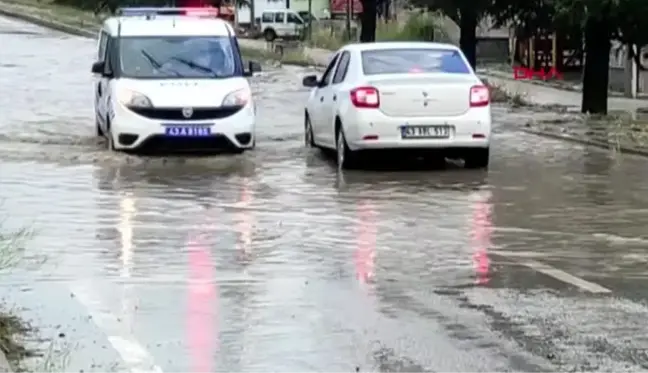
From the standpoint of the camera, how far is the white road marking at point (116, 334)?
7.74m

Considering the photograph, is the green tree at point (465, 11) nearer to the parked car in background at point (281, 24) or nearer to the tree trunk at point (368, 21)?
the tree trunk at point (368, 21)

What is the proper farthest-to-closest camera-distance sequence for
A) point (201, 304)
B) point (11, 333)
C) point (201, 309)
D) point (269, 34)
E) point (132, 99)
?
point (269, 34)
point (132, 99)
point (201, 304)
point (201, 309)
point (11, 333)

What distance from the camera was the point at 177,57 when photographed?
2000cm

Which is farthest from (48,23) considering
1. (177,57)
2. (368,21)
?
(177,57)

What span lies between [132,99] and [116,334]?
10.8 m

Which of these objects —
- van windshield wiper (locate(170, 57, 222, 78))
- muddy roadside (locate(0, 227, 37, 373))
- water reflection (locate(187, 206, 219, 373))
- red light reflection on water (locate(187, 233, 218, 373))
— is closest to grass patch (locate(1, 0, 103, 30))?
van windshield wiper (locate(170, 57, 222, 78))

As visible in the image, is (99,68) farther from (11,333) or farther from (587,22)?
(11,333)

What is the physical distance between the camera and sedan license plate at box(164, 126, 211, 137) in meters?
18.8

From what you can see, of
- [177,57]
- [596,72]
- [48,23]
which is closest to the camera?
[177,57]

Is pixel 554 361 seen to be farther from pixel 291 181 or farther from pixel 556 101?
pixel 556 101

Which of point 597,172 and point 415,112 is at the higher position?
point 415,112

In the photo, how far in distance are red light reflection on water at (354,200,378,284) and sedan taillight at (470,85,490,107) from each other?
10.3 feet

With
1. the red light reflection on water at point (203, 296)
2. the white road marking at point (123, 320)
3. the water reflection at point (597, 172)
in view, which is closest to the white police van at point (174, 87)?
the water reflection at point (597, 172)

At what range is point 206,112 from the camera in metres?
19.0
